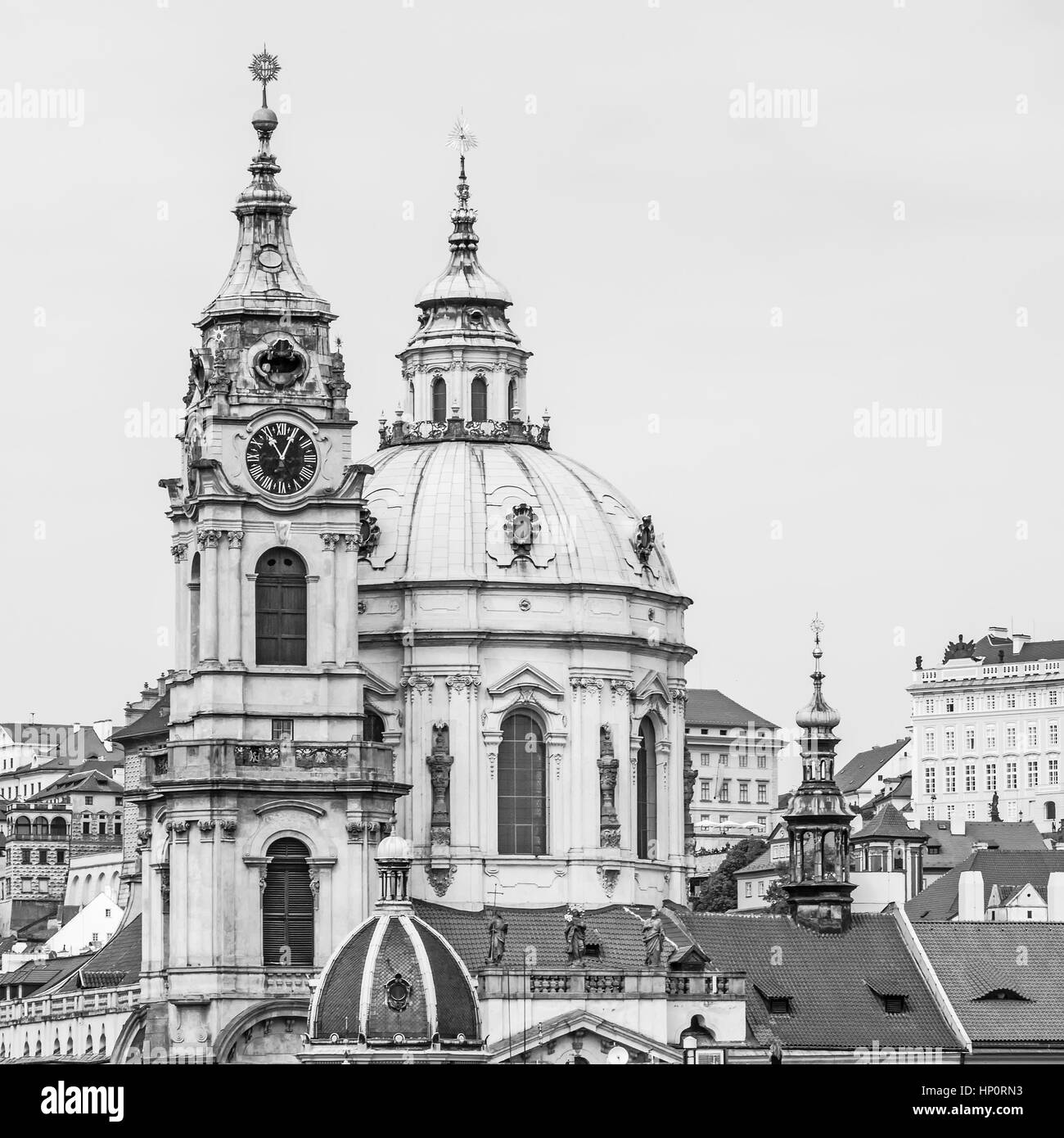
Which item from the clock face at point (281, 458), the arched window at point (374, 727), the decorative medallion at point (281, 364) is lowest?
the arched window at point (374, 727)

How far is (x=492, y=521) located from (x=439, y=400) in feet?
22.7

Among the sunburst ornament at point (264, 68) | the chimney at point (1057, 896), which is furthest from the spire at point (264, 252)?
the chimney at point (1057, 896)

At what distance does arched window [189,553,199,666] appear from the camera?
14275 cm

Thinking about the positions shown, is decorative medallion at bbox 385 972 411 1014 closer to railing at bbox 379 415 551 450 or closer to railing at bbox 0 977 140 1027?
railing at bbox 0 977 140 1027

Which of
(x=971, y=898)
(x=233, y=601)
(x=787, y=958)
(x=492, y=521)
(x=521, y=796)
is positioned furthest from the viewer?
(x=971, y=898)

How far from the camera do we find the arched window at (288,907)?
140m

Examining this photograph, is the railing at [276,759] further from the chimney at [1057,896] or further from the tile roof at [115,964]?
the chimney at [1057,896]

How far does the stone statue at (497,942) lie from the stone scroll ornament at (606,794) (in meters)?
7.65

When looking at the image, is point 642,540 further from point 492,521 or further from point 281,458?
point 281,458

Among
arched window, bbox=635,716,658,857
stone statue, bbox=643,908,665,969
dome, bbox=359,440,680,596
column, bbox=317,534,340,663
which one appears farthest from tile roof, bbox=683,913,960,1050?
column, bbox=317,534,340,663

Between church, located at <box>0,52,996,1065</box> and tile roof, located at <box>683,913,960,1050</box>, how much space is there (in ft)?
0.51

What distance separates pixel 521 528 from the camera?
488 ft

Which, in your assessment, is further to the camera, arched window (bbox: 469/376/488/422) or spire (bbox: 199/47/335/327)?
arched window (bbox: 469/376/488/422)

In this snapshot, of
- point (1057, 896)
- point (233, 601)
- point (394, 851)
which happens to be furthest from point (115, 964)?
point (1057, 896)
